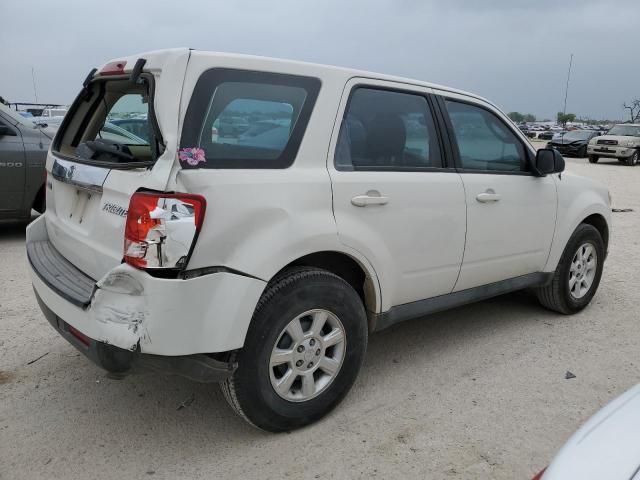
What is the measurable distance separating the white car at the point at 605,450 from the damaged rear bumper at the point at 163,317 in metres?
1.35

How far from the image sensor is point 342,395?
3021 millimetres

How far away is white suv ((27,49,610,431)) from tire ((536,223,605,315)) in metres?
0.92

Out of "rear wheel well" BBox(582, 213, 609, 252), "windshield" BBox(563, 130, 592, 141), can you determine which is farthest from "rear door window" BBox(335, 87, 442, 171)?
"windshield" BBox(563, 130, 592, 141)

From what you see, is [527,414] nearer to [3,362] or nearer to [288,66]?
[288,66]

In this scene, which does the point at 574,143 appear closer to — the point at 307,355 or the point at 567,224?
the point at 567,224

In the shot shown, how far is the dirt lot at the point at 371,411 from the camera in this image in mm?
2623

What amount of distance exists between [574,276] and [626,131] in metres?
23.5

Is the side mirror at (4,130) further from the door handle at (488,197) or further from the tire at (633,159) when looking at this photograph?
the tire at (633,159)

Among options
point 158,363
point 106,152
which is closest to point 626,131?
point 106,152

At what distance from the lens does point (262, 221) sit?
8.35 feet

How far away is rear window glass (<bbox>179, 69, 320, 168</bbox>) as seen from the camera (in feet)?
8.08

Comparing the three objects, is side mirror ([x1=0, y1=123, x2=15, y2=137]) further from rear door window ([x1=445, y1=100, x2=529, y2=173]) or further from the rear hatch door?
rear door window ([x1=445, y1=100, x2=529, y2=173])

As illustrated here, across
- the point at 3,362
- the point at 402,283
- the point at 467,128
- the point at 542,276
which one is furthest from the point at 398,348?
the point at 3,362

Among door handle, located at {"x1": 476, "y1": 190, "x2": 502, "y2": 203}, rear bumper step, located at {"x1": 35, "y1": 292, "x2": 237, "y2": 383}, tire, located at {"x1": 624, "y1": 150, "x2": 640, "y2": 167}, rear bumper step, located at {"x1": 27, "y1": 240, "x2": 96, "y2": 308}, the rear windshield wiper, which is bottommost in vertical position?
tire, located at {"x1": 624, "y1": 150, "x2": 640, "y2": 167}
